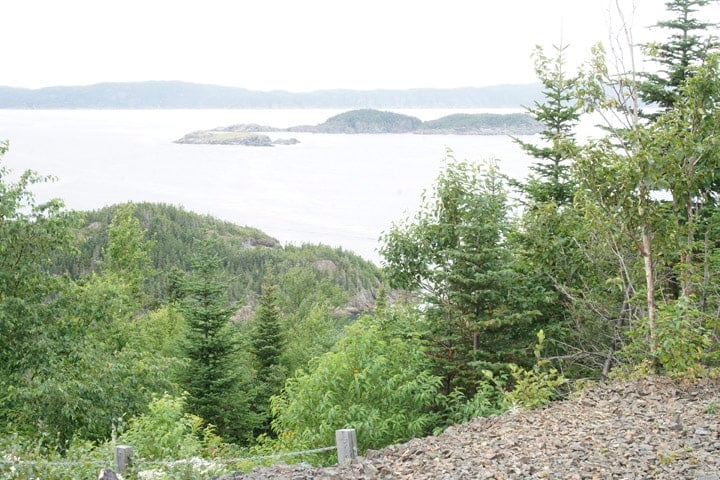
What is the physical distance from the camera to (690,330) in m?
8.49

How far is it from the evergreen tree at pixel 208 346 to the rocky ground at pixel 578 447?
13.5 metres

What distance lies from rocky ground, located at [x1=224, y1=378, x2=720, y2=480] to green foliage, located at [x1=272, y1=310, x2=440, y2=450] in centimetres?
209

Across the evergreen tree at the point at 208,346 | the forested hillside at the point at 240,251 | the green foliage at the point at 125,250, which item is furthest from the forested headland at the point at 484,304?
the forested hillside at the point at 240,251

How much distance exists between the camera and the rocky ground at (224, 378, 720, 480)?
20.2 ft

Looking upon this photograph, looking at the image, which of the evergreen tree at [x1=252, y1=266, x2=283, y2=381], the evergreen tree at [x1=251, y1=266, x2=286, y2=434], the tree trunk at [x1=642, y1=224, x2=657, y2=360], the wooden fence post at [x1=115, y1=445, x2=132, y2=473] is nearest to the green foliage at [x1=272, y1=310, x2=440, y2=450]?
the tree trunk at [x1=642, y1=224, x2=657, y2=360]

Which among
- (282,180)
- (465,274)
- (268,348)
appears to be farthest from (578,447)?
(282,180)

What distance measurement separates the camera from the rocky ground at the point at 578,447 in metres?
6.16

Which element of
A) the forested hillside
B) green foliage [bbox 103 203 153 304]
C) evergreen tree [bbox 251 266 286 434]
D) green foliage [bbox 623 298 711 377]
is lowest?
the forested hillside

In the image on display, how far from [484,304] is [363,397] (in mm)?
3384

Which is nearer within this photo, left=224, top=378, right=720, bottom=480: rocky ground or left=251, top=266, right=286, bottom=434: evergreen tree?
left=224, top=378, right=720, bottom=480: rocky ground

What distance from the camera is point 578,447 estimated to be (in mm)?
6738

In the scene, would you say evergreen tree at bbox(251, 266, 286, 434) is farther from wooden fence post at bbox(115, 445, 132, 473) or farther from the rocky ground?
wooden fence post at bbox(115, 445, 132, 473)

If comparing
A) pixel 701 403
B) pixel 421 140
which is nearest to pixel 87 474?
pixel 701 403

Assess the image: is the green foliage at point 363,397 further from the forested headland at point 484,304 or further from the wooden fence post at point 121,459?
the wooden fence post at point 121,459
